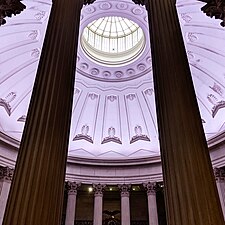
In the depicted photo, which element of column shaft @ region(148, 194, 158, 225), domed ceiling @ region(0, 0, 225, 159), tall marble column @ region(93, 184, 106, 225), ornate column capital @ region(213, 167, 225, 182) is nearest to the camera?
ornate column capital @ region(213, 167, 225, 182)

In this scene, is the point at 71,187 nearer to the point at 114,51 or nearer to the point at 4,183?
the point at 4,183

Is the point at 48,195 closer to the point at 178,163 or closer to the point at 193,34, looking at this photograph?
the point at 178,163

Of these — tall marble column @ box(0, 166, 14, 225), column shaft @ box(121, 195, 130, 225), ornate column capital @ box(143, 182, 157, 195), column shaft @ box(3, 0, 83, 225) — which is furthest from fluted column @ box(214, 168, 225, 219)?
column shaft @ box(3, 0, 83, 225)

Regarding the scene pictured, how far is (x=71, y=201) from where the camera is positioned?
1371 cm

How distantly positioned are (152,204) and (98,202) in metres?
2.61

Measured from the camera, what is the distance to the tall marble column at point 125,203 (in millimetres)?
13191

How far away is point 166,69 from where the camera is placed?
17.0ft

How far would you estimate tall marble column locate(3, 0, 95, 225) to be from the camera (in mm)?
3480

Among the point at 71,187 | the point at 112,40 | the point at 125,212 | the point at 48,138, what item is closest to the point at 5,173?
the point at 71,187

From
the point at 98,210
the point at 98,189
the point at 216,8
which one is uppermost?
the point at 216,8

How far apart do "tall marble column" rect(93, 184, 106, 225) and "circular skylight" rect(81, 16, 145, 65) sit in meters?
7.04

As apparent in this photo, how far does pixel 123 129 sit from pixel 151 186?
4100 mm

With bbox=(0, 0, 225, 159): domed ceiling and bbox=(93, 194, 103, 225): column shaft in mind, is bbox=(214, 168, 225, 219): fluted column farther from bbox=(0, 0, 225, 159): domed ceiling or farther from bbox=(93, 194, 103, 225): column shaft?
bbox=(93, 194, 103, 225): column shaft

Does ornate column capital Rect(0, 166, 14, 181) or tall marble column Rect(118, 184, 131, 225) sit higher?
ornate column capital Rect(0, 166, 14, 181)
